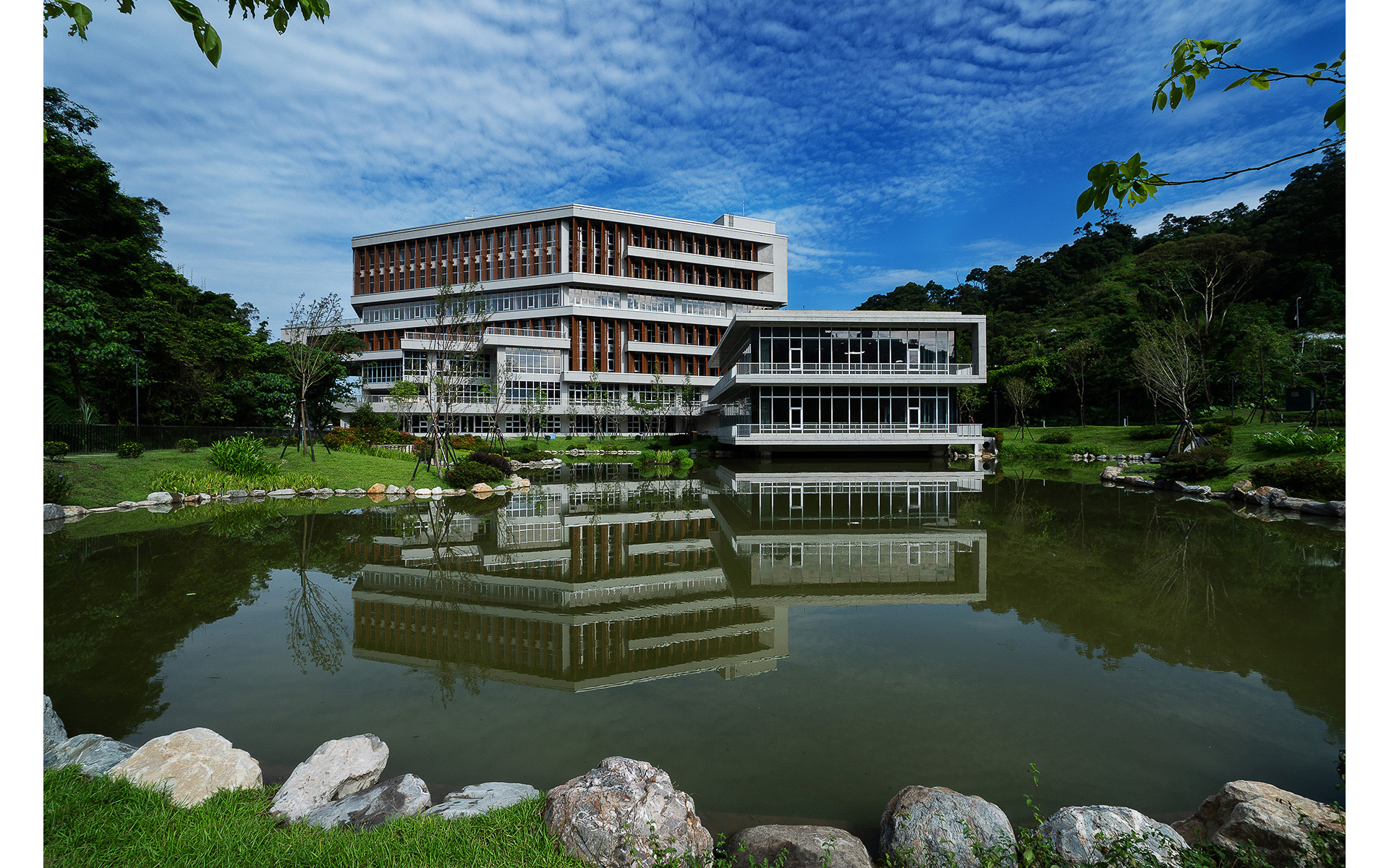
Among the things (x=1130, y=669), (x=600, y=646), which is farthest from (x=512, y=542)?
(x=1130, y=669)

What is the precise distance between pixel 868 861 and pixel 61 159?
3859 cm

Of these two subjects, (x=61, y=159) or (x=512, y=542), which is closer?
(x=512, y=542)

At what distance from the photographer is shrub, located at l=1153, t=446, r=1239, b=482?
63.5ft

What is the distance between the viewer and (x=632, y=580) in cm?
888

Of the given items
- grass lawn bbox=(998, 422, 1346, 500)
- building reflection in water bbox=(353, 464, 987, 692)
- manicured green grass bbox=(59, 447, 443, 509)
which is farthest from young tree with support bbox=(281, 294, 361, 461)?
grass lawn bbox=(998, 422, 1346, 500)

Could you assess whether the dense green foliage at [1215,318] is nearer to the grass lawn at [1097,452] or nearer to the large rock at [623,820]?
the grass lawn at [1097,452]

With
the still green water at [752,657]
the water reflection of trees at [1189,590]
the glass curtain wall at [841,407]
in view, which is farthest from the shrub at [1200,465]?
the glass curtain wall at [841,407]

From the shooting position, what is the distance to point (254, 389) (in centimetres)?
3189

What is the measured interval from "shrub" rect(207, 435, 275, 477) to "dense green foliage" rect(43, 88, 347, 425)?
16.3 ft

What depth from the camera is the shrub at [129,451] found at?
19.8 meters

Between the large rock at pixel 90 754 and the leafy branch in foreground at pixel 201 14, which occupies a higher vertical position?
the leafy branch in foreground at pixel 201 14

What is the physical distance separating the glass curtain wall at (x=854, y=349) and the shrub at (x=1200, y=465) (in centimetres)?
→ 1401

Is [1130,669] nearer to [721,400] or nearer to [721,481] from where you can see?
[721,481]

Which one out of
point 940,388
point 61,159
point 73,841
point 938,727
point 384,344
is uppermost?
point 61,159
